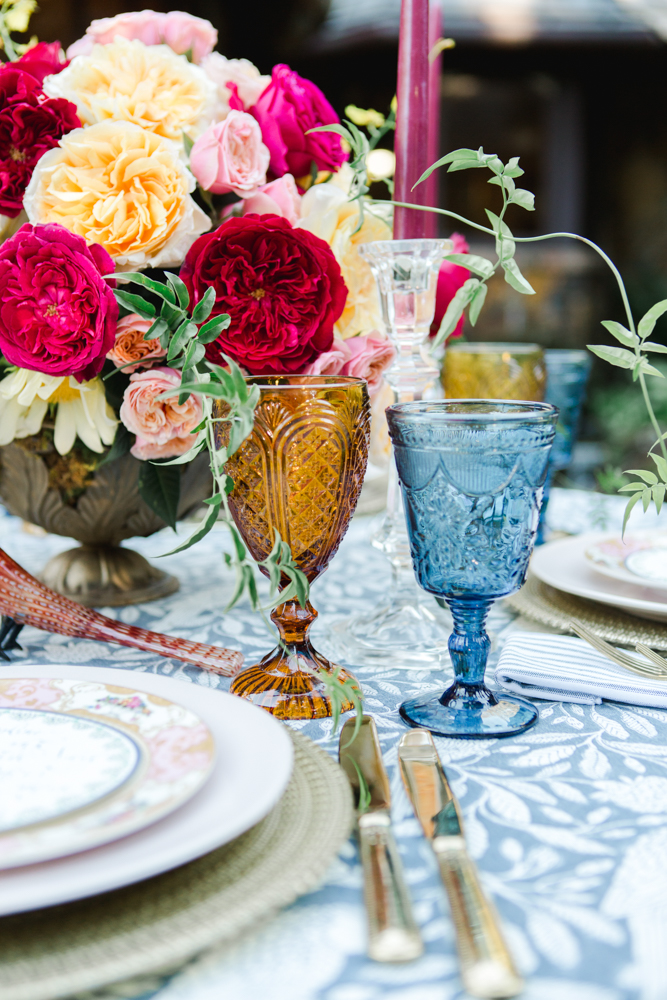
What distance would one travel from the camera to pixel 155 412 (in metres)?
0.68

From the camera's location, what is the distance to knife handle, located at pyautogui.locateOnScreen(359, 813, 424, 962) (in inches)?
12.7

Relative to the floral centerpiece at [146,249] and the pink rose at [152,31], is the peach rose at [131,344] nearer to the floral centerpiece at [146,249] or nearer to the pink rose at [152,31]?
the floral centerpiece at [146,249]

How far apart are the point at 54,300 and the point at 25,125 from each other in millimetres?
175

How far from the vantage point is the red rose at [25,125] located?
2.27ft

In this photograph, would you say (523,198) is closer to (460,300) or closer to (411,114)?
(460,300)

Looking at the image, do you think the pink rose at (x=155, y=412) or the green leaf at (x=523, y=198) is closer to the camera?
the green leaf at (x=523, y=198)

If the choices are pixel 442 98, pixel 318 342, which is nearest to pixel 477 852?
pixel 318 342

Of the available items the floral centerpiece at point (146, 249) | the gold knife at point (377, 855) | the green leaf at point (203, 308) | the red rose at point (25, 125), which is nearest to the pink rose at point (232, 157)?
the floral centerpiece at point (146, 249)

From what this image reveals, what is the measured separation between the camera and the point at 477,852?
0.40m

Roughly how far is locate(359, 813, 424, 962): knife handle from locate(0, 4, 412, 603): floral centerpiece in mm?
319

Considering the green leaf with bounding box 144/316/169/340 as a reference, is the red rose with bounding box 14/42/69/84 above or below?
above

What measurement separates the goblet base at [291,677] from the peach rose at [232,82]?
449 millimetres

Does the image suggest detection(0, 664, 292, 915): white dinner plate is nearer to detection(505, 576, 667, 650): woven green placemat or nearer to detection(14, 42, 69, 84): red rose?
detection(505, 576, 667, 650): woven green placemat

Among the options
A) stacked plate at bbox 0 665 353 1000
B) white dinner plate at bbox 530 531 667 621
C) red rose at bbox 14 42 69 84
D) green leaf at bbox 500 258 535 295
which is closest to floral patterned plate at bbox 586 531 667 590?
white dinner plate at bbox 530 531 667 621
